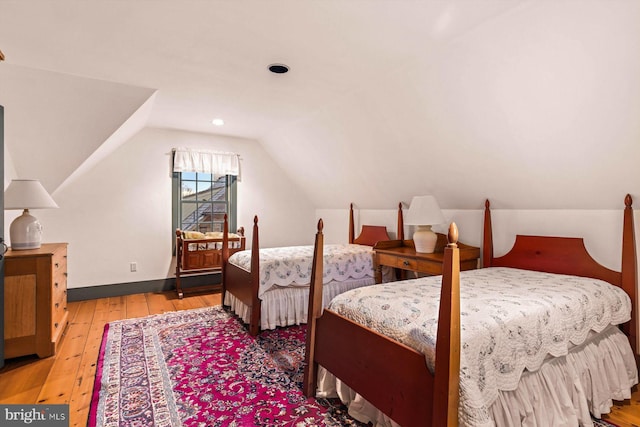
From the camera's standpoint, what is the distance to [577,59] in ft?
5.99

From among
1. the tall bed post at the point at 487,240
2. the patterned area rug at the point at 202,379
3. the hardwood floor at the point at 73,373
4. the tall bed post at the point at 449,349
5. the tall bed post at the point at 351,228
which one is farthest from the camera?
the tall bed post at the point at 351,228

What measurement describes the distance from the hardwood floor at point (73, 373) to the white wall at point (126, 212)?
0.68m

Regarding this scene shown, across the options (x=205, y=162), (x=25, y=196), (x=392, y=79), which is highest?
(x=392, y=79)

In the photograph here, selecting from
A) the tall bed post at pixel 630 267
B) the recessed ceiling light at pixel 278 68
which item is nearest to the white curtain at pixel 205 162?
the recessed ceiling light at pixel 278 68

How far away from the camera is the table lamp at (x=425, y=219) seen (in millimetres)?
3189

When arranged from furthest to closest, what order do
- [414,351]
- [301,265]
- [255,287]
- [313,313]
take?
[301,265] → [255,287] → [313,313] → [414,351]

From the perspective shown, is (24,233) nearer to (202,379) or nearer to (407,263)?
(202,379)

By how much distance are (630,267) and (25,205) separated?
4514mm

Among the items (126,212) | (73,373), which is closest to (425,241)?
(73,373)

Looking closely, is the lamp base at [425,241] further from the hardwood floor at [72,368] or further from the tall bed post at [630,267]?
the hardwood floor at [72,368]

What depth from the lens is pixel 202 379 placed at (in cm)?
220

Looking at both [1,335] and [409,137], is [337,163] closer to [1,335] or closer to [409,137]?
[409,137]

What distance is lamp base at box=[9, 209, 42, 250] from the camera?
2701 millimetres

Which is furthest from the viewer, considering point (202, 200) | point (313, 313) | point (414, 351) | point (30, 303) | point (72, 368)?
point (202, 200)
